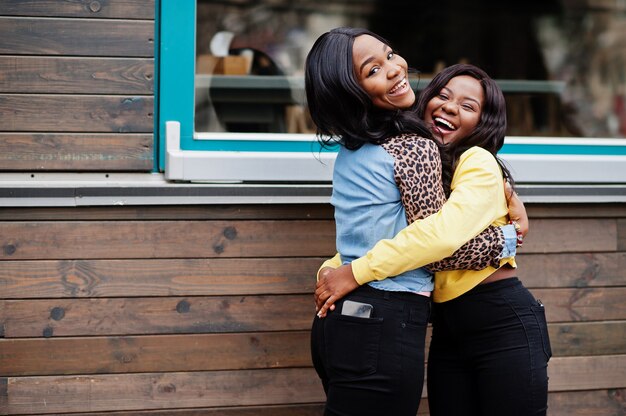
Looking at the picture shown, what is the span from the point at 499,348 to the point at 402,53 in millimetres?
3694

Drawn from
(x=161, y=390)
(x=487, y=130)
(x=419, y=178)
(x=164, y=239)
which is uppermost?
(x=487, y=130)

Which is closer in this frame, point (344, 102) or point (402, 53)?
point (344, 102)

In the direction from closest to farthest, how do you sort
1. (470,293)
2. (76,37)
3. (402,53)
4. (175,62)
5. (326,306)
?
(326,306) < (470,293) < (76,37) < (175,62) < (402,53)

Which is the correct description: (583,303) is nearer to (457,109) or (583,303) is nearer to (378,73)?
(457,109)

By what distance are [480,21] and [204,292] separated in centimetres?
352

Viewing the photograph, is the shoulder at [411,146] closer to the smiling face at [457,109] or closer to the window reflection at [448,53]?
the smiling face at [457,109]

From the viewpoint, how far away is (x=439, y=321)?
96.3 inches

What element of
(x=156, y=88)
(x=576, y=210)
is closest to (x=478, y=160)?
(x=576, y=210)

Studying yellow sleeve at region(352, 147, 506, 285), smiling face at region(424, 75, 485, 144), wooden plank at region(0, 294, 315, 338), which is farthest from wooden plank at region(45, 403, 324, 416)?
smiling face at region(424, 75, 485, 144)

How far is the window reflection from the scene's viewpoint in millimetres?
3488

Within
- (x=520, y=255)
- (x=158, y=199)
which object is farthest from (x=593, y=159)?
(x=158, y=199)

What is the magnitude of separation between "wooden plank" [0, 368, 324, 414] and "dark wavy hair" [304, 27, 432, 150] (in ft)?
3.75

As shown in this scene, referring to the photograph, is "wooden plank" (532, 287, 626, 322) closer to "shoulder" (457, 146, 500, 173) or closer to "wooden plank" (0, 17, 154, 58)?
"shoulder" (457, 146, 500, 173)

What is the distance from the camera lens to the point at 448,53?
5734 mm
